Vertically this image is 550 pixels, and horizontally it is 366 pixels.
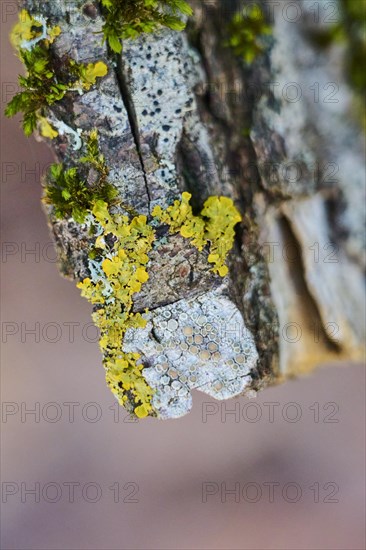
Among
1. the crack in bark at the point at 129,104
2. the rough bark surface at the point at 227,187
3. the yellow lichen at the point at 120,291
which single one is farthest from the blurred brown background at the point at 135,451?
the crack in bark at the point at 129,104

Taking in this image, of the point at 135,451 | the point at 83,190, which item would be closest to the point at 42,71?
the point at 83,190

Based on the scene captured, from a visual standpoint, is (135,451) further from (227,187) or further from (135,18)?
(135,18)

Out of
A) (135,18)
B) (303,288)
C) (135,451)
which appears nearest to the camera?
(135,18)

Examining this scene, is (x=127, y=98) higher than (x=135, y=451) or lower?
higher

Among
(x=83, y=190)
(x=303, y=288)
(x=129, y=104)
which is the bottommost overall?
(x=303, y=288)

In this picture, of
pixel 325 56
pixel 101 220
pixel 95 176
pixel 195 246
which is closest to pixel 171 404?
pixel 195 246

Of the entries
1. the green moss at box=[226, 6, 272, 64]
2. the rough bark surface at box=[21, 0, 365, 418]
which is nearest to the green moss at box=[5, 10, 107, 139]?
the rough bark surface at box=[21, 0, 365, 418]

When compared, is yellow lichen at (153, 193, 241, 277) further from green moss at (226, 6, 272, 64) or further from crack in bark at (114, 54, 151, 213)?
green moss at (226, 6, 272, 64)
